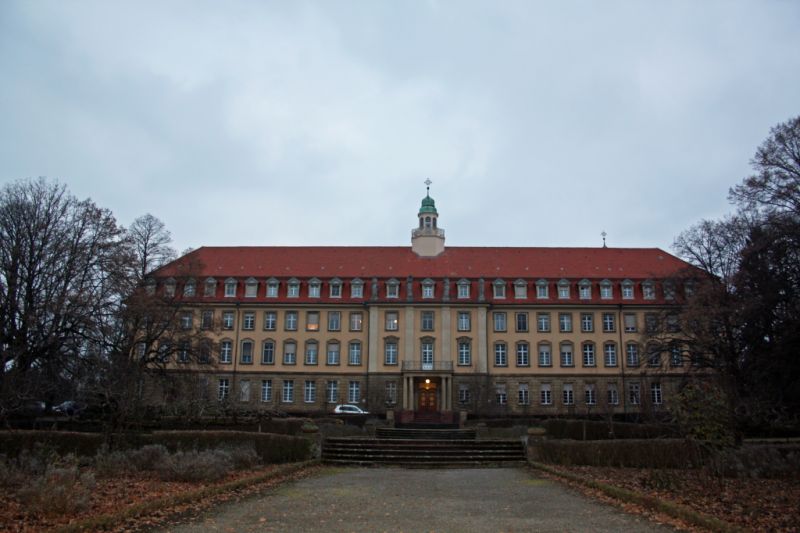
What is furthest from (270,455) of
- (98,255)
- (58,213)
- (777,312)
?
(777,312)

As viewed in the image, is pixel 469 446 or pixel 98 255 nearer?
pixel 469 446

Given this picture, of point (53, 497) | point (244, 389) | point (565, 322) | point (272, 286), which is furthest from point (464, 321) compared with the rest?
point (53, 497)

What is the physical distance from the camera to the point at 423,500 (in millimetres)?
14250

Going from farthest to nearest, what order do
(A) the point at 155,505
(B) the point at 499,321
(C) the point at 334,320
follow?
(C) the point at 334,320 < (B) the point at 499,321 < (A) the point at 155,505

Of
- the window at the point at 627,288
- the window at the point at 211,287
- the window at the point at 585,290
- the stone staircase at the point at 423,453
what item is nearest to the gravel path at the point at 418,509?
the stone staircase at the point at 423,453

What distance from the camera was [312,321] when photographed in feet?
161

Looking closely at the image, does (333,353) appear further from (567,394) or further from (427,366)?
(567,394)

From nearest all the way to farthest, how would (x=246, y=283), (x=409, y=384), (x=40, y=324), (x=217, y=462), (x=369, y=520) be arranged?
(x=369, y=520) → (x=217, y=462) → (x=40, y=324) → (x=409, y=384) → (x=246, y=283)

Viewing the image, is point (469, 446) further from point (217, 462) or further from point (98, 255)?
point (98, 255)

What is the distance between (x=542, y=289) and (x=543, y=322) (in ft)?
7.97

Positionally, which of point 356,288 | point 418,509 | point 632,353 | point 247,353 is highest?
point 356,288

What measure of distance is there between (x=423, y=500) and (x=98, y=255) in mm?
19640

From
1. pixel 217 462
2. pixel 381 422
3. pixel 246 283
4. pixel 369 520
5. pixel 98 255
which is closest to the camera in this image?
pixel 369 520

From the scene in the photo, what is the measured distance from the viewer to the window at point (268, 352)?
1907 inches
